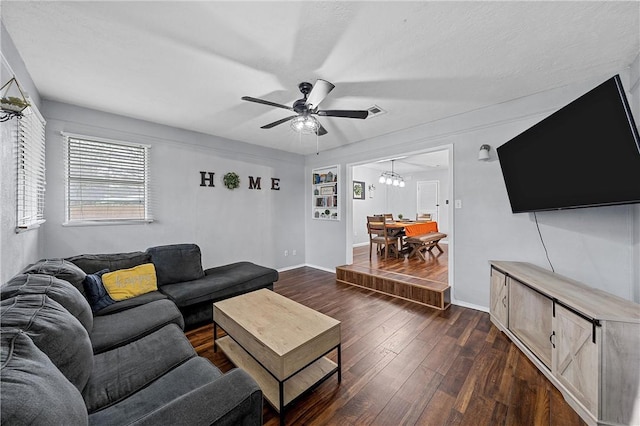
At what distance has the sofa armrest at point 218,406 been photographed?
88 cm

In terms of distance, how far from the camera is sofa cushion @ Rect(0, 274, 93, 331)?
133 centimetres

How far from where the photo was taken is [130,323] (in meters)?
1.85

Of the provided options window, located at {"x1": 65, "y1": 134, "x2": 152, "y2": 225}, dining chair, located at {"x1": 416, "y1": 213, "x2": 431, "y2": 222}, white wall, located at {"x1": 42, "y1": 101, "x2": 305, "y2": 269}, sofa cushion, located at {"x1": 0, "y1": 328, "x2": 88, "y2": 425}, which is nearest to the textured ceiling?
white wall, located at {"x1": 42, "y1": 101, "x2": 305, "y2": 269}

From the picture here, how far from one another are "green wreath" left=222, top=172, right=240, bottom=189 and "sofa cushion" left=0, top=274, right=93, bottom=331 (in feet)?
9.07

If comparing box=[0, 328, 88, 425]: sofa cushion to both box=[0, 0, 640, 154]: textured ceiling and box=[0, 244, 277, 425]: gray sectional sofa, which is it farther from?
box=[0, 0, 640, 154]: textured ceiling

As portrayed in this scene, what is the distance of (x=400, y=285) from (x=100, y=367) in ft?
10.6

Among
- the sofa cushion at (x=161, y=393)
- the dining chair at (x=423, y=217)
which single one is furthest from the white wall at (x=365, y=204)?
the sofa cushion at (x=161, y=393)

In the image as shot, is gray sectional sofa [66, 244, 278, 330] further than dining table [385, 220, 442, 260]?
No

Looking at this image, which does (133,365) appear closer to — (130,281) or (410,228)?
(130,281)

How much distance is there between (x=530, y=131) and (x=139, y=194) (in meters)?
4.63

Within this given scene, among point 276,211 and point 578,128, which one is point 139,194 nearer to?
point 276,211

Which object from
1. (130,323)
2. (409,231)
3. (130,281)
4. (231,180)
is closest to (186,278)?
(130,281)

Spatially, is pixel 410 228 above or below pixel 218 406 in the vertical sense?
above

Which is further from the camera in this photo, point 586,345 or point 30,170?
point 30,170
